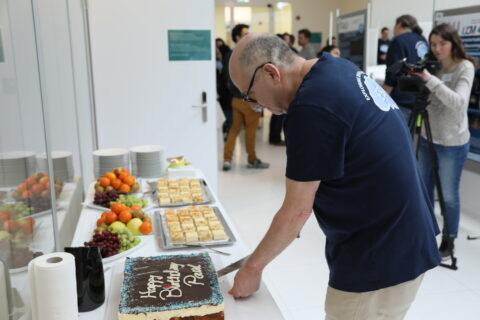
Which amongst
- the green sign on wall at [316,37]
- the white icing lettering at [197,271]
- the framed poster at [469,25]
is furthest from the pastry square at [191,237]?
the green sign on wall at [316,37]

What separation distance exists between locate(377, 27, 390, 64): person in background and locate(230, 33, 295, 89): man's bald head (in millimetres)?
8375

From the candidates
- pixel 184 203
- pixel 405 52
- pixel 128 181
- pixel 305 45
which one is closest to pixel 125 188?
pixel 128 181

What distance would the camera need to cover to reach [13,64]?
1151 millimetres

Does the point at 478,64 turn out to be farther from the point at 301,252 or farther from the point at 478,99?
the point at 301,252

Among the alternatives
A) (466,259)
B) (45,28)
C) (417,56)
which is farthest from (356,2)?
(45,28)

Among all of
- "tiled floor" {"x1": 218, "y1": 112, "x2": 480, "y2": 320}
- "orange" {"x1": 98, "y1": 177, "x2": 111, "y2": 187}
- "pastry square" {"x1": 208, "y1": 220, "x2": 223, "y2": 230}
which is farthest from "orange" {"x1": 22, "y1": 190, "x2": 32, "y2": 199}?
"tiled floor" {"x1": 218, "y1": 112, "x2": 480, "y2": 320}

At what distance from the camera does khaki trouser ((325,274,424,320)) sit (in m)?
1.35

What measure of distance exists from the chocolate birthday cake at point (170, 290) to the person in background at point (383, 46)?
338 inches

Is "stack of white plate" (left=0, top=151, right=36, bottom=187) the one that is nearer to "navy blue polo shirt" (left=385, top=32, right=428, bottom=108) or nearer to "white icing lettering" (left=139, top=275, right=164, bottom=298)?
"white icing lettering" (left=139, top=275, right=164, bottom=298)

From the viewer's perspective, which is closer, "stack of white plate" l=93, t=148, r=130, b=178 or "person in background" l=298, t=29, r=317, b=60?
"stack of white plate" l=93, t=148, r=130, b=178

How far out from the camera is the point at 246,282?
1293mm

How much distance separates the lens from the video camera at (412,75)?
303 centimetres

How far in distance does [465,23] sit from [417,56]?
1.56ft

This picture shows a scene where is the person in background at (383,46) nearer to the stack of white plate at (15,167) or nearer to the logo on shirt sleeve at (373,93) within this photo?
the logo on shirt sleeve at (373,93)
